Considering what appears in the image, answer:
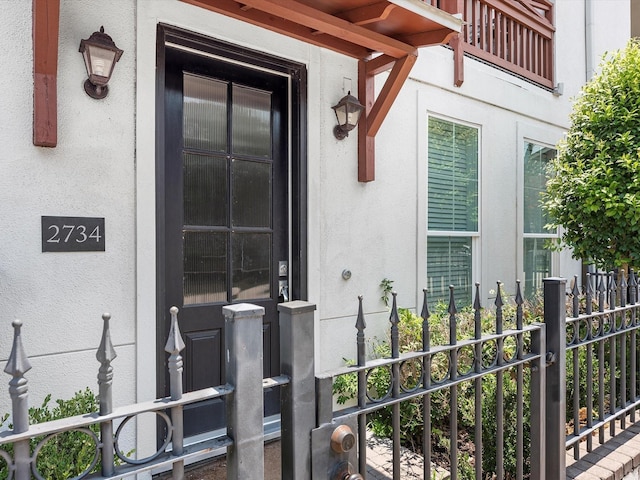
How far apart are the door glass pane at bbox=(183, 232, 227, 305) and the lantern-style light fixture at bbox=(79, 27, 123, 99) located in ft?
3.41

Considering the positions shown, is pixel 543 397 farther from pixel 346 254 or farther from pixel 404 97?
pixel 404 97

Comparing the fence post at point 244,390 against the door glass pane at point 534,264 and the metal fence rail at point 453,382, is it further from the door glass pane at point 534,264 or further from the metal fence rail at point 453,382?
the door glass pane at point 534,264

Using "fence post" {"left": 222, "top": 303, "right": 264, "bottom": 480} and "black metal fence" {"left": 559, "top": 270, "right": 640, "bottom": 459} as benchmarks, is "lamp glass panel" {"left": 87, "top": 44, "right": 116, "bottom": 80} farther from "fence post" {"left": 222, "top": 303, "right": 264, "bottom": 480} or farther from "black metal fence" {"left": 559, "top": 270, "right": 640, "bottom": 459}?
"black metal fence" {"left": 559, "top": 270, "right": 640, "bottom": 459}

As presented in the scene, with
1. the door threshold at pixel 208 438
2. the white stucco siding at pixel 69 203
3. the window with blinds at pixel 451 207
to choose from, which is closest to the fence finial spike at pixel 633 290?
the window with blinds at pixel 451 207

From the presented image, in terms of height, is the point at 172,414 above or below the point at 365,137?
below

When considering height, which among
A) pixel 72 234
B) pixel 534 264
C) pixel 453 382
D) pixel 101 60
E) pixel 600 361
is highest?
pixel 101 60

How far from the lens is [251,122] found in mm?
3379

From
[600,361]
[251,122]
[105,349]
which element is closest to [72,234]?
[251,122]

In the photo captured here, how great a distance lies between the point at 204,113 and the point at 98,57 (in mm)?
809

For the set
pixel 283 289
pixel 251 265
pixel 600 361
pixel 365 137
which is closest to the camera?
pixel 600 361

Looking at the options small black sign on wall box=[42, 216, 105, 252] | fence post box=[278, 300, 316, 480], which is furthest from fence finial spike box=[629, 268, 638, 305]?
small black sign on wall box=[42, 216, 105, 252]

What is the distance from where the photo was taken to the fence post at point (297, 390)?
145 cm

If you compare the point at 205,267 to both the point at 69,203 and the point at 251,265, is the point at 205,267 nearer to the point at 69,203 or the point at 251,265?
the point at 251,265

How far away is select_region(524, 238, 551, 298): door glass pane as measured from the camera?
5.68 m
